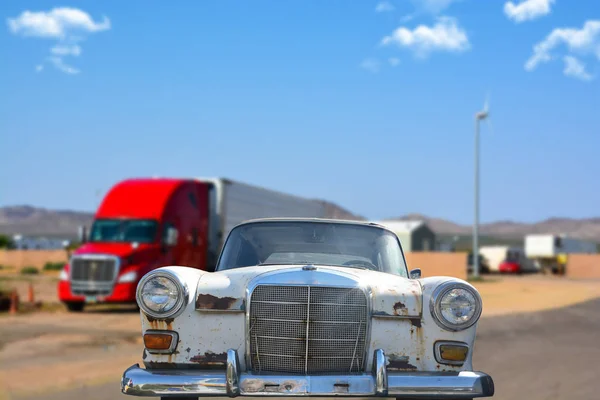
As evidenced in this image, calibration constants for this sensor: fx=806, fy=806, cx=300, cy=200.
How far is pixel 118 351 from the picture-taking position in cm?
1136

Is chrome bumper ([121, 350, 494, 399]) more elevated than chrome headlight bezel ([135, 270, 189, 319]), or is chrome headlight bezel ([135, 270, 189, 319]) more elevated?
chrome headlight bezel ([135, 270, 189, 319])

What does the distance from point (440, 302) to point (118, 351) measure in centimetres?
690

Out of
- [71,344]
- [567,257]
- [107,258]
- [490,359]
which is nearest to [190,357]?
[490,359]

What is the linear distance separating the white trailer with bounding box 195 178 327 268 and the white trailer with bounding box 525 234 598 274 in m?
38.0

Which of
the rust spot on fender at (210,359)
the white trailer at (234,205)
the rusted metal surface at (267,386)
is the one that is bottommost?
the rusted metal surface at (267,386)

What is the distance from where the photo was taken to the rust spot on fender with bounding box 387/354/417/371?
217 inches

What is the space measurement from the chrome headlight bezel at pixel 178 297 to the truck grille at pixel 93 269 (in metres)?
13.0

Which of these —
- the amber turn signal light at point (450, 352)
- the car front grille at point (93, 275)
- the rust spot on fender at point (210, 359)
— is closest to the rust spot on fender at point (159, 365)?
the rust spot on fender at point (210, 359)

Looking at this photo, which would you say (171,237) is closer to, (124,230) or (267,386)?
(124,230)

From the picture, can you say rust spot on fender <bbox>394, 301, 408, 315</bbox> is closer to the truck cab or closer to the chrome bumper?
the chrome bumper

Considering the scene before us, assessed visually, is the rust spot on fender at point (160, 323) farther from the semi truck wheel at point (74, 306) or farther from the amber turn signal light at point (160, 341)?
the semi truck wheel at point (74, 306)

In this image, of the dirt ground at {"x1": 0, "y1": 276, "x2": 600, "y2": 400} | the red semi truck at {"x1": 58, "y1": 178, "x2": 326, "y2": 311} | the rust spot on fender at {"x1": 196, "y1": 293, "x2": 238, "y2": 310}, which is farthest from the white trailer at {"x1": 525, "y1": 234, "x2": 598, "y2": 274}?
the rust spot on fender at {"x1": 196, "y1": 293, "x2": 238, "y2": 310}

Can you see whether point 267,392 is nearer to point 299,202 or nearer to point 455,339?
point 455,339

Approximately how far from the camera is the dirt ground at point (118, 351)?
8.48 m
